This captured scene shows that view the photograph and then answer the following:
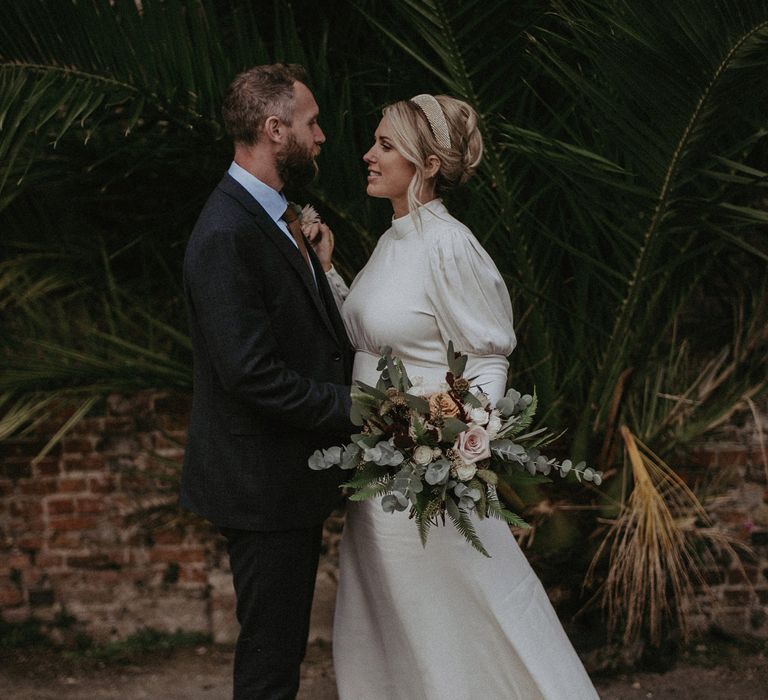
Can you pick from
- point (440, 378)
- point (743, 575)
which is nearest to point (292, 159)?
point (440, 378)

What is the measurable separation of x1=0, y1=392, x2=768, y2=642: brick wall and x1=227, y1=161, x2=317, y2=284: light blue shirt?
170 cm

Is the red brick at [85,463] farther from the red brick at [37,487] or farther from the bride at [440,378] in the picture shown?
the bride at [440,378]

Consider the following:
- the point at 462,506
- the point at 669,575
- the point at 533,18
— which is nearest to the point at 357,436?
the point at 462,506

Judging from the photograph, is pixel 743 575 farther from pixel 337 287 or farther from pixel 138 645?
pixel 138 645

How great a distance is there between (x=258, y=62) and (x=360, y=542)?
1537 millimetres

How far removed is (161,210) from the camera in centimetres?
379

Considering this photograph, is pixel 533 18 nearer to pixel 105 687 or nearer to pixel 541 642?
pixel 541 642

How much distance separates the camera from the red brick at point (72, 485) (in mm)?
4034

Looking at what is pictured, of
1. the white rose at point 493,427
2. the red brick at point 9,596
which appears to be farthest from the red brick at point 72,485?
the white rose at point 493,427

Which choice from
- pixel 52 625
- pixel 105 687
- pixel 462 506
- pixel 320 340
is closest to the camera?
pixel 462 506

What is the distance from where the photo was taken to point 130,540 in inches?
161

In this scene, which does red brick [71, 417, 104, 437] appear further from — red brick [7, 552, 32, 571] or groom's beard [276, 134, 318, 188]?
groom's beard [276, 134, 318, 188]

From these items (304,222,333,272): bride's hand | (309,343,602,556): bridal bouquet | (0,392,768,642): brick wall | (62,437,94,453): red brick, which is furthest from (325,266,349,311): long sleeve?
(62,437,94,453): red brick

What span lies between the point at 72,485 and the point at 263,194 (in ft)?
6.73
